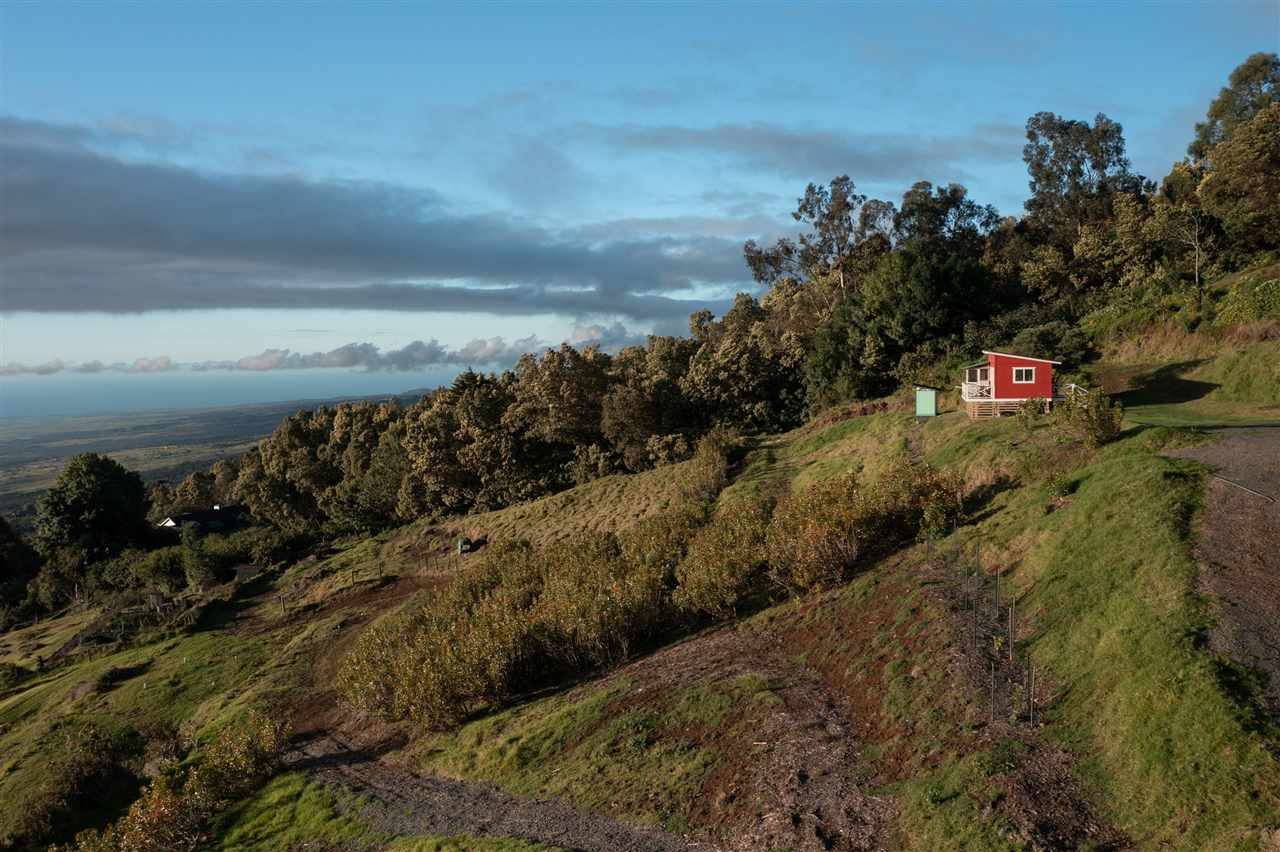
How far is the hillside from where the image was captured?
10273 mm

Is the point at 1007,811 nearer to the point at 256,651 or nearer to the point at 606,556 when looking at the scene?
the point at 606,556

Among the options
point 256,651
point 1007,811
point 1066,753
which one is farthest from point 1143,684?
point 256,651

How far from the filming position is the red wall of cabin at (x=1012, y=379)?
28.5 meters

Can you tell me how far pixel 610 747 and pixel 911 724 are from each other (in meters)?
6.02

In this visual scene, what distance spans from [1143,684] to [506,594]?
1870 cm

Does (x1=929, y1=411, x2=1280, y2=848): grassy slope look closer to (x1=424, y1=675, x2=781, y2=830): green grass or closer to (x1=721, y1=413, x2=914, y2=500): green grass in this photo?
(x1=424, y1=675, x2=781, y2=830): green grass

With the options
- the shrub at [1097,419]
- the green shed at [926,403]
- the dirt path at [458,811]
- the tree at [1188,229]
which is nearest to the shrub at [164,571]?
the dirt path at [458,811]

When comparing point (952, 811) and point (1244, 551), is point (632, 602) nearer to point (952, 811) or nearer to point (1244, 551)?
point (952, 811)

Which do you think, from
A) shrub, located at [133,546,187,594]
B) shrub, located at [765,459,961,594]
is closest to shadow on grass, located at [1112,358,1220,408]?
shrub, located at [765,459,961,594]

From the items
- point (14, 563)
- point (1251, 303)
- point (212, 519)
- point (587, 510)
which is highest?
→ point (1251, 303)

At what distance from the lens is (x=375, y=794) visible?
56.1 feet

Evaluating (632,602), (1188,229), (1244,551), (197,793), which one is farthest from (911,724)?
(1188,229)

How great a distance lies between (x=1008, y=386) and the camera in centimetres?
2922

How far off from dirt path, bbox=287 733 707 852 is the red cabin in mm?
22634
